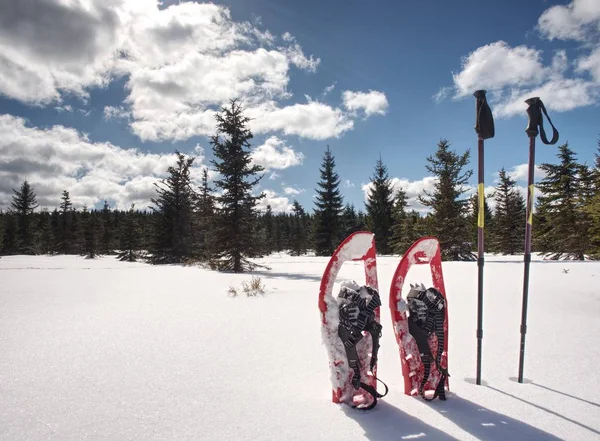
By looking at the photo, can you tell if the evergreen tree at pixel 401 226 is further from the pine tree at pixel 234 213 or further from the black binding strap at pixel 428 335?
the black binding strap at pixel 428 335

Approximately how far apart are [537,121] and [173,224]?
1972 centimetres

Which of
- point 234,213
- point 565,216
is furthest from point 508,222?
point 234,213

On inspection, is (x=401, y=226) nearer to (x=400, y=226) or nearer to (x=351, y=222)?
(x=400, y=226)

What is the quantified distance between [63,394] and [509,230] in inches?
1560

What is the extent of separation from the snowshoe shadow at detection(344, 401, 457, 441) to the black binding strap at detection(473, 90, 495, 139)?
258cm

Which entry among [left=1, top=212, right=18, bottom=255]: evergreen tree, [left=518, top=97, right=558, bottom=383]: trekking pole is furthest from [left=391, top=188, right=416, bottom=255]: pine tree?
[left=1, top=212, right=18, bottom=255]: evergreen tree

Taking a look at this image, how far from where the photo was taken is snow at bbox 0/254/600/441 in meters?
2.21

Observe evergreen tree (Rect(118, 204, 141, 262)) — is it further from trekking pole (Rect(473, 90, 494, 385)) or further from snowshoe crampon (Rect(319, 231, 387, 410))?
trekking pole (Rect(473, 90, 494, 385))

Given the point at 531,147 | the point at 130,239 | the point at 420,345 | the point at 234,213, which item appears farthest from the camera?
the point at 130,239

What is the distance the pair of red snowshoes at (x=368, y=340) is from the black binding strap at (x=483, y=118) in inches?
59.6

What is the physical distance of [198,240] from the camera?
73.0 ft

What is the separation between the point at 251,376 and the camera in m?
3.11

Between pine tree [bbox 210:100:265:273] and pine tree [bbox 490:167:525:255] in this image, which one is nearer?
pine tree [bbox 210:100:265:273]

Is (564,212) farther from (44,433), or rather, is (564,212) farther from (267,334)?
(44,433)
